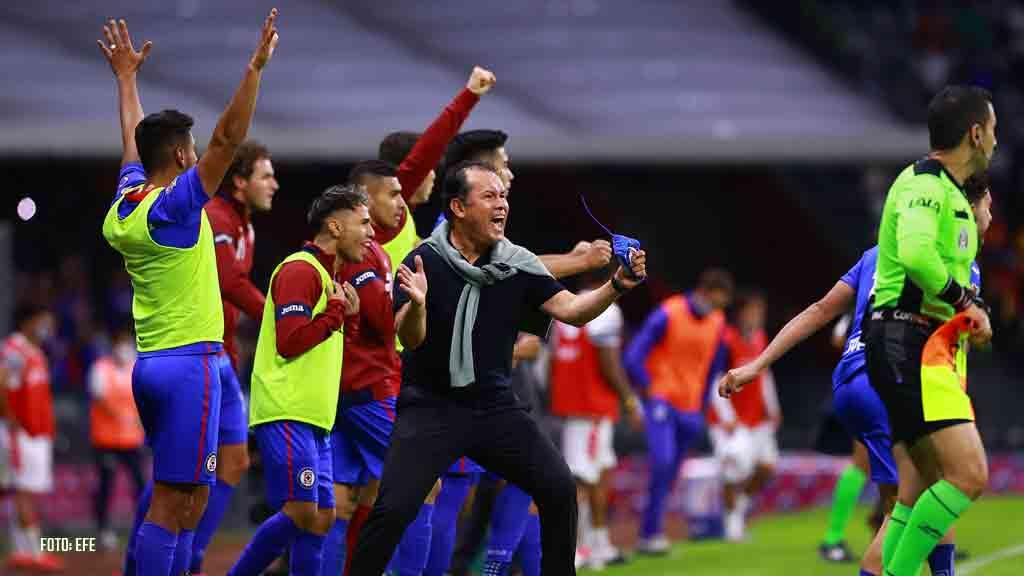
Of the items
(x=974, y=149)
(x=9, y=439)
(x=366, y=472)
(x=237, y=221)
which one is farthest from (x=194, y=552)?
(x=9, y=439)

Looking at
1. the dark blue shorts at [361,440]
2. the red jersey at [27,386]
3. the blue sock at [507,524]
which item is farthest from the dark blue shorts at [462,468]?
A: the red jersey at [27,386]

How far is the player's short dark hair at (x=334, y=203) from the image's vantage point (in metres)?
8.95

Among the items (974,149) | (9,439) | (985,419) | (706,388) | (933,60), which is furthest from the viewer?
(933,60)

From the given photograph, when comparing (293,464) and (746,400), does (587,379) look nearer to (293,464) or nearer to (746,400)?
(746,400)

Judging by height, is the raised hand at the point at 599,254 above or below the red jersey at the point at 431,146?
below

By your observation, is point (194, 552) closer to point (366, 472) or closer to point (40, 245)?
point (366, 472)

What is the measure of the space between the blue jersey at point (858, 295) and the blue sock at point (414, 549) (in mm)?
2295

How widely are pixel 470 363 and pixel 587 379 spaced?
747 centimetres

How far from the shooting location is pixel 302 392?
8.78 m

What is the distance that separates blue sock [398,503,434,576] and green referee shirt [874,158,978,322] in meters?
2.72

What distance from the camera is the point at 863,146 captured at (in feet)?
74.3

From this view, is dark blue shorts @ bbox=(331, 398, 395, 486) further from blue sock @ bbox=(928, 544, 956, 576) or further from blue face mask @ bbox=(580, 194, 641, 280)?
blue sock @ bbox=(928, 544, 956, 576)

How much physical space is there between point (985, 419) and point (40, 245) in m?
12.4

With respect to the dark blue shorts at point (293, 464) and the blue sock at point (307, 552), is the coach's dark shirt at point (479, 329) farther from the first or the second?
the blue sock at point (307, 552)
